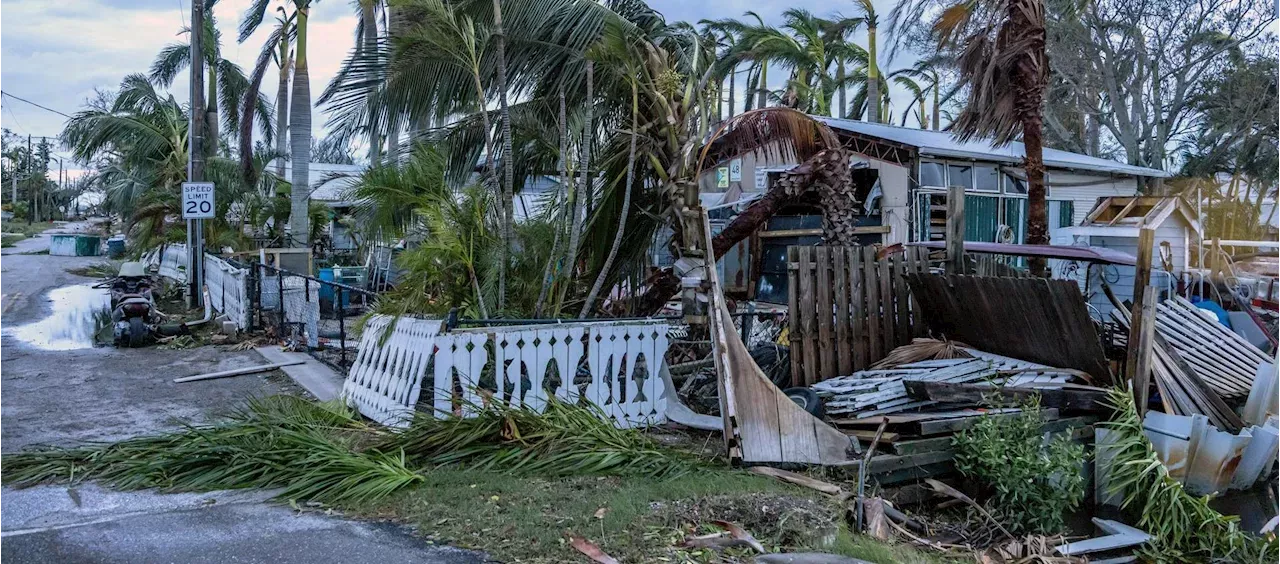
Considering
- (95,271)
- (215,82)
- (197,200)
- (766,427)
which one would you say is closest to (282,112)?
(215,82)

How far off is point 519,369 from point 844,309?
9.15 feet

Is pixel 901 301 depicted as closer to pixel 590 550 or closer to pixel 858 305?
pixel 858 305

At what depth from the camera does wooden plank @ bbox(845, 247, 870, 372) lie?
813 cm

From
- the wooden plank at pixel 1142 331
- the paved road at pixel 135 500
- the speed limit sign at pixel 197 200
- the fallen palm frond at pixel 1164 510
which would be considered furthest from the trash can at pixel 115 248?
the fallen palm frond at pixel 1164 510

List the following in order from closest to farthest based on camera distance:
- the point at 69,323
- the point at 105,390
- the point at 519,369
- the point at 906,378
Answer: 1. the point at 519,369
2. the point at 906,378
3. the point at 105,390
4. the point at 69,323

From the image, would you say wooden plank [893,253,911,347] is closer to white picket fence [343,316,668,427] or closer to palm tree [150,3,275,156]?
white picket fence [343,316,668,427]

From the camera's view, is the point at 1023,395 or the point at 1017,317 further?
the point at 1017,317

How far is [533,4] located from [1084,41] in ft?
70.2

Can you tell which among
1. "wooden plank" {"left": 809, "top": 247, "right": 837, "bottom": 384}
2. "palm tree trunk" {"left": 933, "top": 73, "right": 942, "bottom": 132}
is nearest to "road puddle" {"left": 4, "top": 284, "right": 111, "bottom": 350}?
"wooden plank" {"left": 809, "top": 247, "right": 837, "bottom": 384}

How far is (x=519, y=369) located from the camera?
23.6 feet

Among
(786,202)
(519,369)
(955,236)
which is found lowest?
(519,369)

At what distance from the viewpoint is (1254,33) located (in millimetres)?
24031

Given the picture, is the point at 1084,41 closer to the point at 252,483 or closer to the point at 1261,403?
the point at 1261,403

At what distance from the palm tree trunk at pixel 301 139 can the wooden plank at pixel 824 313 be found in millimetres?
13826
